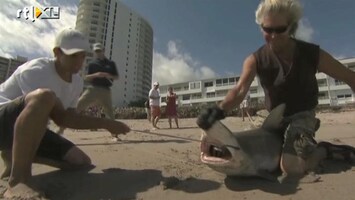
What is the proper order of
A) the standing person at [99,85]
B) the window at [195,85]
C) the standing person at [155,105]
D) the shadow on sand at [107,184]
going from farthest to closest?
the window at [195,85] < the standing person at [155,105] < the standing person at [99,85] < the shadow on sand at [107,184]

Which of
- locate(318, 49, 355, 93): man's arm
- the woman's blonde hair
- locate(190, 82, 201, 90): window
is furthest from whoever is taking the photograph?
locate(190, 82, 201, 90): window

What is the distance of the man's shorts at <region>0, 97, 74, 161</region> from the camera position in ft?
8.79

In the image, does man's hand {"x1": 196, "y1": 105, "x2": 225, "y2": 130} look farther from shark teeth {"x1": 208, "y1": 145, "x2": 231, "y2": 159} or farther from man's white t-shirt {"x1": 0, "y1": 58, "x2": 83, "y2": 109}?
man's white t-shirt {"x1": 0, "y1": 58, "x2": 83, "y2": 109}

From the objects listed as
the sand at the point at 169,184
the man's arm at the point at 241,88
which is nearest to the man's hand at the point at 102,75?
the sand at the point at 169,184

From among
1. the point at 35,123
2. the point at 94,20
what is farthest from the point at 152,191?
the point at 94,20

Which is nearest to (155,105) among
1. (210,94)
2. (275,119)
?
(275,119)

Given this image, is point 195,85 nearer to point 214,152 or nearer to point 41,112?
point 214,152

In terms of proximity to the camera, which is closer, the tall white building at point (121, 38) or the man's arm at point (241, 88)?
the man's arm at point (241, 88)

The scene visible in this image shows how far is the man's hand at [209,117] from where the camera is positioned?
2404mm

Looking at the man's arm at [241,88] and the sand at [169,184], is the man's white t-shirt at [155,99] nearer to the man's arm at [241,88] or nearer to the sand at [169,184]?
the sand at [169,184]

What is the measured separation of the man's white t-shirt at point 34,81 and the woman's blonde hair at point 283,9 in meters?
1.76

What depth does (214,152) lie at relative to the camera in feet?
8.48

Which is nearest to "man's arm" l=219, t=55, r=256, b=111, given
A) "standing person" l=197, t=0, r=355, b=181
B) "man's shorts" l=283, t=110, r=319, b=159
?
"standing person" l=197, t=0, r=355, b=181

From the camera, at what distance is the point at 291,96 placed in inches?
116
